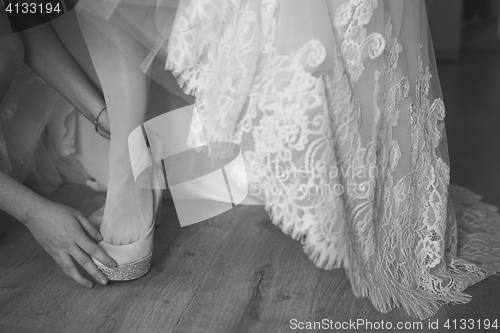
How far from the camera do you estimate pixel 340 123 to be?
2.61 ft

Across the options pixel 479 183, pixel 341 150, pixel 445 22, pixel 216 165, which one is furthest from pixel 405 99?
pixel 445 22

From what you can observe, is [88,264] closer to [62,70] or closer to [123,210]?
[123,210]

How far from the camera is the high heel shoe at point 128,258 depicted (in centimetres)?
89

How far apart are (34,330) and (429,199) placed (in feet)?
2.13

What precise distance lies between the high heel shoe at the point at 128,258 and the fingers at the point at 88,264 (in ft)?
0.04

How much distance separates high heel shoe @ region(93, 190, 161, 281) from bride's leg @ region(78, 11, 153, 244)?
14mm

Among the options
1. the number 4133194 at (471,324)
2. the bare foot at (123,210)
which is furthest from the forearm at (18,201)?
the number 4133194 at (471,324)

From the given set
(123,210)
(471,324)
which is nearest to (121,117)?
(123,210)

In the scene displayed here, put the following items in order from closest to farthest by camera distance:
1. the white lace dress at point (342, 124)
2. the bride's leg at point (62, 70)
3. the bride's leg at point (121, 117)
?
1. the white lace dress at point (342, 124)
2. the bride's leg at point (121, 117)
3. the bride's leg at point (62, 70)

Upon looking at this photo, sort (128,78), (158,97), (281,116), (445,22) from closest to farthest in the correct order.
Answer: (281,116) < (128,78) < (158,97) < (445,22)

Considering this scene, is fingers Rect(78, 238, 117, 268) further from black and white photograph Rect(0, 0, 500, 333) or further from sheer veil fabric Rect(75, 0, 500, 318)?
sheer veil fabric Rect(75, 0, 500, 318)

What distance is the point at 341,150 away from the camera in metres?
0.81

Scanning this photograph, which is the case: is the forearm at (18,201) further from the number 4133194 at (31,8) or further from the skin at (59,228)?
the number 4133194 at (31,8)

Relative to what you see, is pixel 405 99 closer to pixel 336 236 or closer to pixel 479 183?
pixel 336 236
